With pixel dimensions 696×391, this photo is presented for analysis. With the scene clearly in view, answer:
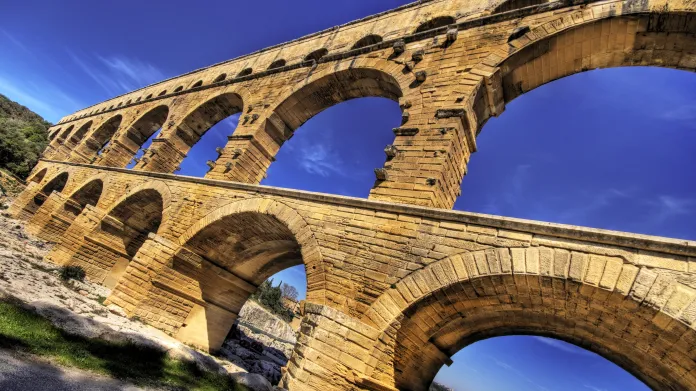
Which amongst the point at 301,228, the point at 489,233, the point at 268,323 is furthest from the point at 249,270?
the point at 268,323

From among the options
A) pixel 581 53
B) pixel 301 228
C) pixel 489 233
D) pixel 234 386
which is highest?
pixel 581 53

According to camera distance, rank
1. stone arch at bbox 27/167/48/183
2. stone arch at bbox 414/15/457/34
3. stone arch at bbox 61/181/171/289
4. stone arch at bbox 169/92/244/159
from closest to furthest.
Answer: stone arch at bbox 414/15/457/34
stone arch at bbox 61/181/171/289
stone arch at bbox 169/92/244/159
stone arch at bbox 27/167/48/183

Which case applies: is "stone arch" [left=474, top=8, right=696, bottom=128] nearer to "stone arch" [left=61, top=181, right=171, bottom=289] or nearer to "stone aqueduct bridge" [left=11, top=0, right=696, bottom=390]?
"stone aqueduct bridge" [left=11, top=0, right=696, bottom=390]

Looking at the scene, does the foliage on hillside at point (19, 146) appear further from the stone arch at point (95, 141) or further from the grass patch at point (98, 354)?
the grass patch at point (98, 354)

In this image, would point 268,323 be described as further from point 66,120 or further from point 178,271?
point 66,120

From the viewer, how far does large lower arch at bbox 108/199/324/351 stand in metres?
7.30

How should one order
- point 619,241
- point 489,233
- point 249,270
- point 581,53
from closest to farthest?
point 619,241, point 489,233, point 581,53, point 249,270

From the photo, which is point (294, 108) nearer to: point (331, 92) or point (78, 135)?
point (331, 92)

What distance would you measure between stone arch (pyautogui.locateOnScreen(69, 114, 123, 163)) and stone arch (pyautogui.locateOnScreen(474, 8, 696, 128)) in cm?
1902

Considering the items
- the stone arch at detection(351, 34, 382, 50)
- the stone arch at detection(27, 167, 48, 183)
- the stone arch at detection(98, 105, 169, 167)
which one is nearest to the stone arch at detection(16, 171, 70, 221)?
the stone arch at detection(27, 167, 48, 183)

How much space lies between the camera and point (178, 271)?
26.0ft

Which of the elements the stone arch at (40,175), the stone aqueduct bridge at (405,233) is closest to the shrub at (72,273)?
the stone aqueduct bridge at (405,233)

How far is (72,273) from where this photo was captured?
9477 millimetres

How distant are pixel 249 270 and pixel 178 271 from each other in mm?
1728
